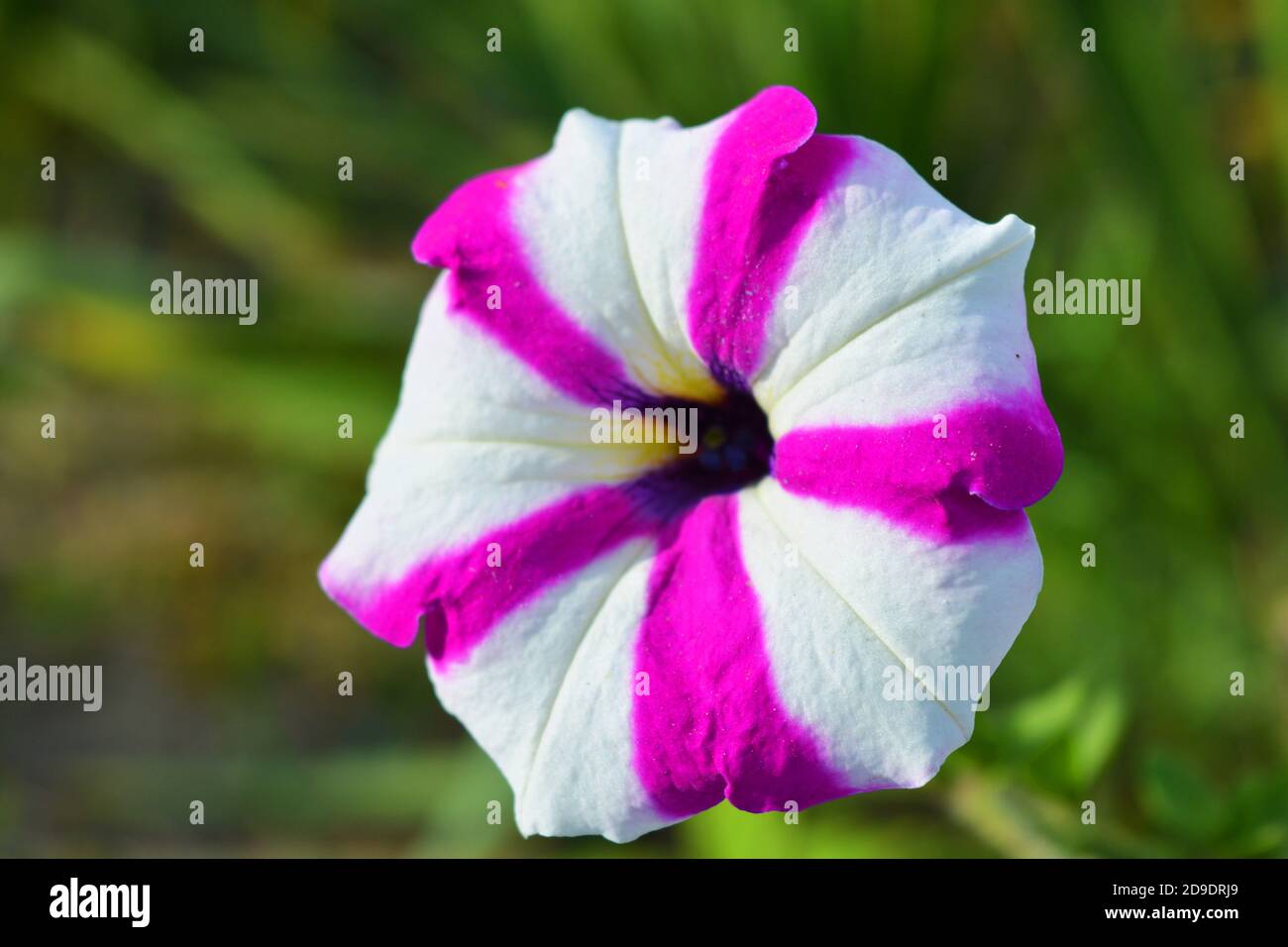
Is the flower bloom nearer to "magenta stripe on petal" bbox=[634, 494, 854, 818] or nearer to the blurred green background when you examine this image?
"magenta stripe on petal" bbox=[634, 494, 854, 818]

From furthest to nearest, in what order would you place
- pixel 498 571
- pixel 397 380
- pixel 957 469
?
1. pixel 397 380
2. pixel 498 571
3. pixel 957 469

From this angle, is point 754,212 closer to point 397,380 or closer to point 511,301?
point 511,301

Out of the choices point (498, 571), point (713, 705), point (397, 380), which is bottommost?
point (713, 705)

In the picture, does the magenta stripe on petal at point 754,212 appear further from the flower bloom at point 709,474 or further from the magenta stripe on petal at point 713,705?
the magenta stripe on petal at point 713,705

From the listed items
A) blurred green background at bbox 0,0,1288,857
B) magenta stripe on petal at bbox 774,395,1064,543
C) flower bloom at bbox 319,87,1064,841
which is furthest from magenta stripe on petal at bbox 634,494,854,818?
blurred green background at bbox 0,0,1288,857

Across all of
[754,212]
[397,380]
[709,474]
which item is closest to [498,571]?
[709,474]

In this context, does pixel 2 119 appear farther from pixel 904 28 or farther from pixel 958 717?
pixel 958 717

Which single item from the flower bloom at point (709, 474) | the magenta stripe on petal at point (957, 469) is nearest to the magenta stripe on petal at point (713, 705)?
the flower bloom at point (709, 474)
